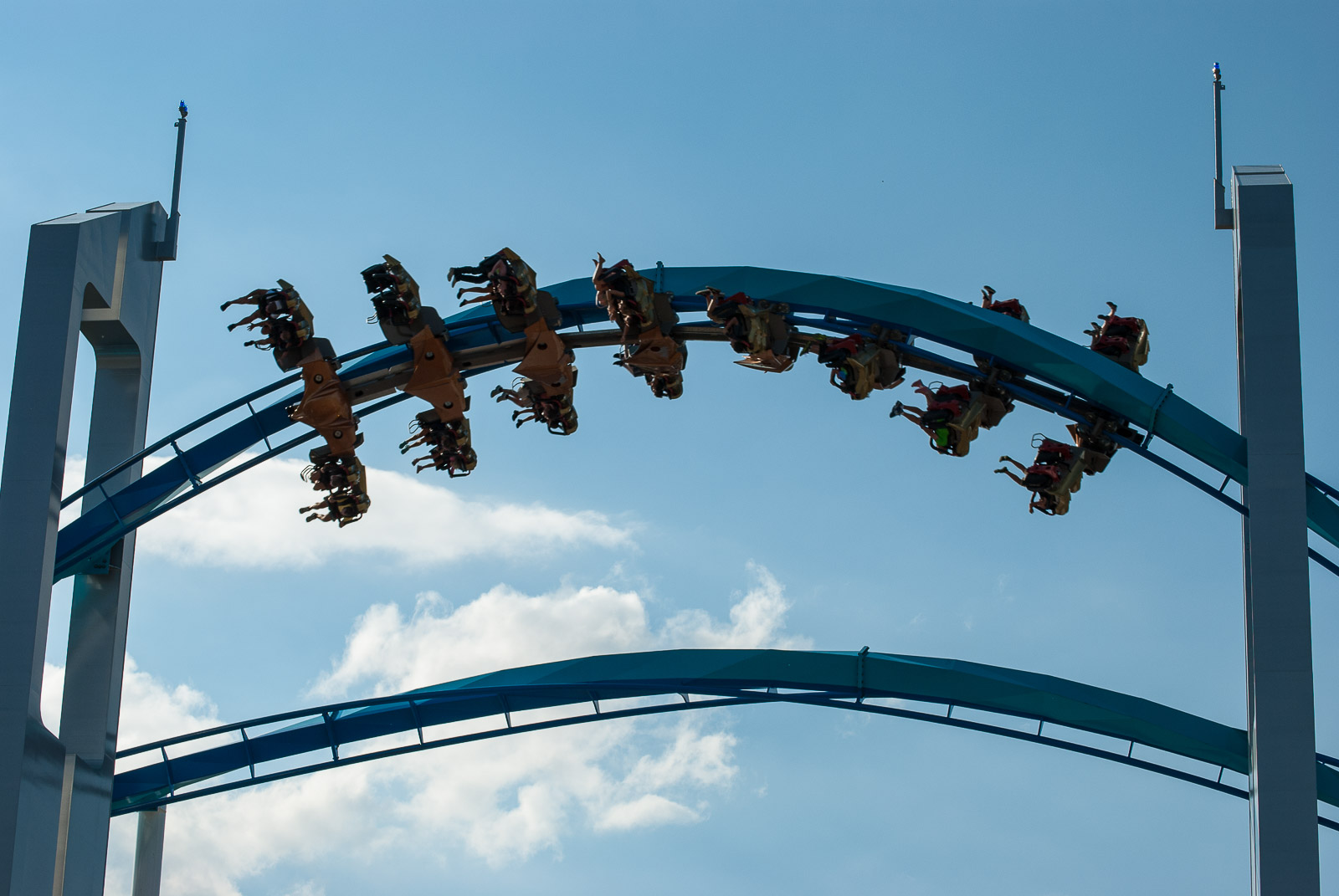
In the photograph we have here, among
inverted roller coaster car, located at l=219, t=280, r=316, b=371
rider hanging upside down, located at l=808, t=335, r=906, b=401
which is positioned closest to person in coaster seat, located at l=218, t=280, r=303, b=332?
inverted roller coaster car, located at l=219, t=280, r=316, b=371

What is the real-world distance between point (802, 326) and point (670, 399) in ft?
6.38

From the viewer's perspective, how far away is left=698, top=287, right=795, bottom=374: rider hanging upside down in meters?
20.6

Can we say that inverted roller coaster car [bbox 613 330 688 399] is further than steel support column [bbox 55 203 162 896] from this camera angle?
No

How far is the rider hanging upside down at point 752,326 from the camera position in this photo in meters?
20.6

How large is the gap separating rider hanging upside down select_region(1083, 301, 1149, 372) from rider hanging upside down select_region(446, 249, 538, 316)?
6.84 m

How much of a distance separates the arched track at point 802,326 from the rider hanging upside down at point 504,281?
2.04 feet

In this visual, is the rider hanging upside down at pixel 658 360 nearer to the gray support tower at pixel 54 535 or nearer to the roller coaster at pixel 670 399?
the roller coaster at pixel 670 399

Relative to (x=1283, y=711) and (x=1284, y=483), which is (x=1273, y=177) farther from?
(x=1283, y=711)

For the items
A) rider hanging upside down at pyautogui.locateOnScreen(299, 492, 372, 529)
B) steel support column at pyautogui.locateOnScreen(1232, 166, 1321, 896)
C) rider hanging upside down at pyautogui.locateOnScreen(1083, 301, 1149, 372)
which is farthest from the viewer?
rider hanging upside down at pyautogui.locateOnScreen(299, 492, 372, 529)

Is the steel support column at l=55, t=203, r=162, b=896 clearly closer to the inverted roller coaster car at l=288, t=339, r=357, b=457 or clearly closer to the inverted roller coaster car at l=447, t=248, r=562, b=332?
the inverted roller coaster car at l=288, t=339, r=357, b=457

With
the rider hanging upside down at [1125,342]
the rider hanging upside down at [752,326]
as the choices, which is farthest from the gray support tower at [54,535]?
the rider hanging upside down at [1125,342]

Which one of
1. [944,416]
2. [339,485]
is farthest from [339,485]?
[944,416]

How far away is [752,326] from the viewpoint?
67.4ft

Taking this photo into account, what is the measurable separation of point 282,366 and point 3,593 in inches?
172
